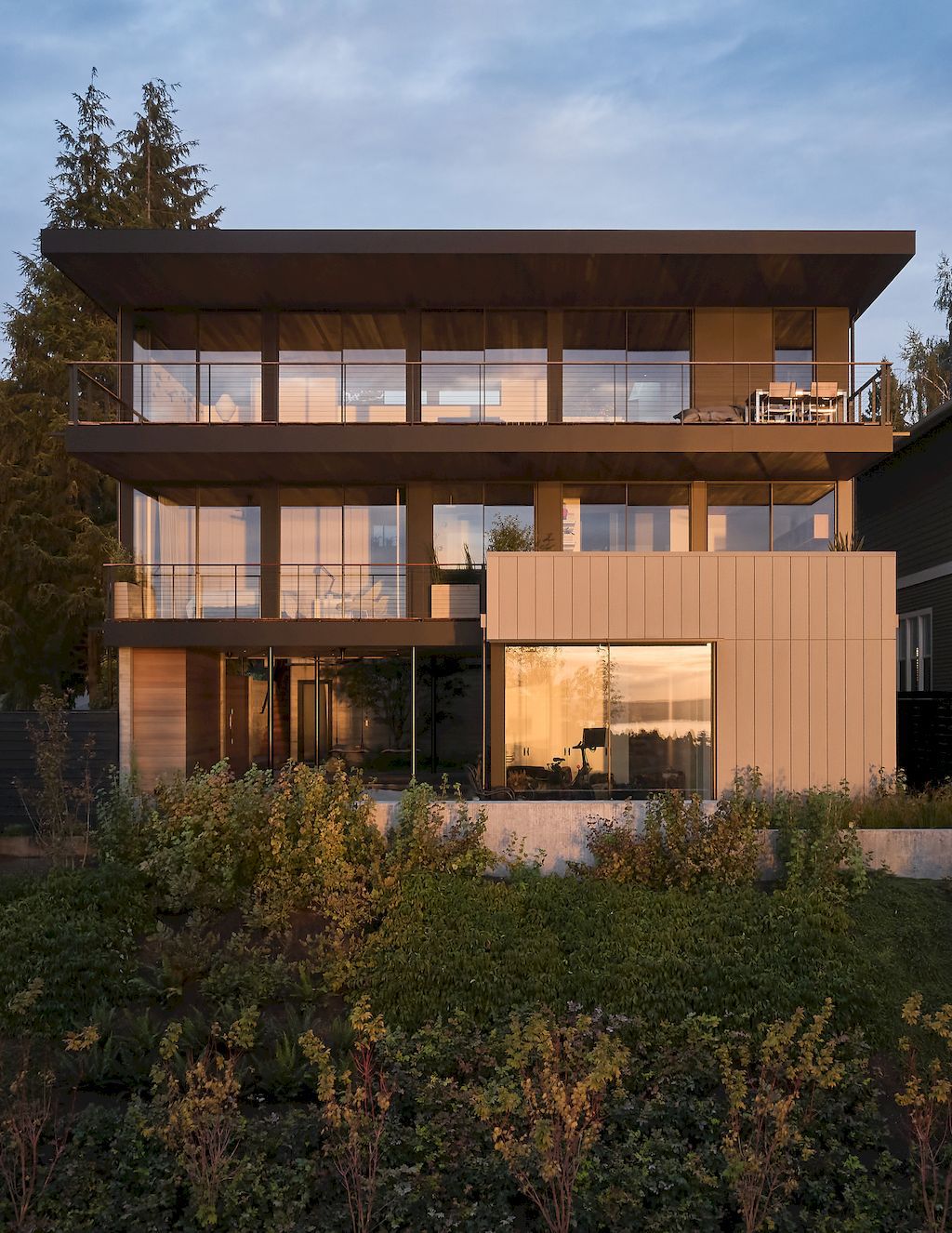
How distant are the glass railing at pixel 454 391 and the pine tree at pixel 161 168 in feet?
45.5

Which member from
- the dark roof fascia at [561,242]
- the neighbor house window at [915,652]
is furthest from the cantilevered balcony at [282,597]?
the neighbor house window at [915,652]

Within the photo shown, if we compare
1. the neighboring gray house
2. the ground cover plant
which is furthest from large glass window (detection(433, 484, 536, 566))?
the neighboring gray house

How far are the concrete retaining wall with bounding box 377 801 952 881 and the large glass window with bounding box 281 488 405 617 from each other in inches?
227

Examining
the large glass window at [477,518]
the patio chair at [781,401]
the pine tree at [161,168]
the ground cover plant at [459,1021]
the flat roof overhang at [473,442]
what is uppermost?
the pine tree at [161,168]

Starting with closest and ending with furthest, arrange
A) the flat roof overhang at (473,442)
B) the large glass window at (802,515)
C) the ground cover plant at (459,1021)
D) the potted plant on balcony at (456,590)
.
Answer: the ground cover plant at (459,1021)
the flat roof overhang at (473,442)
the potted plant on balcony at (456,590)
the large glass window at (802,515)

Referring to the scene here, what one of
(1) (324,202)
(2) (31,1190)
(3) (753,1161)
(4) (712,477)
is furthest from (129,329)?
(1) (324,202)

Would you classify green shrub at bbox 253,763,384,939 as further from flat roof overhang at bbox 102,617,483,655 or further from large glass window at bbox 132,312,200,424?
large glass window at bbox 132,312,200,424

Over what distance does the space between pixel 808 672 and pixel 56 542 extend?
20082 millimetres

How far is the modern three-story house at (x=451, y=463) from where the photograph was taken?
12.7 metres

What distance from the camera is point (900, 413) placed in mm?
32500

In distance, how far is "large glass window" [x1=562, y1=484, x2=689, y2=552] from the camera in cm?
1577

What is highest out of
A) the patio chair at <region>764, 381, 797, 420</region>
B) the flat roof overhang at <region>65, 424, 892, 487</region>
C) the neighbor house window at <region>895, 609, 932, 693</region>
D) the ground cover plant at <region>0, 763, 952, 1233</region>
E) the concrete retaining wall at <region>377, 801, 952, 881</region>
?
the patio chair at <region>764, 381, 797, 420</region>

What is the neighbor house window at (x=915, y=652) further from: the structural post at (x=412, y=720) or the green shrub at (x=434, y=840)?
the green shrub at (x=434, y=840)

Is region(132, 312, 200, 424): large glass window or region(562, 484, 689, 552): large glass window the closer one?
region(132, 312, 200, 424): large glass window
